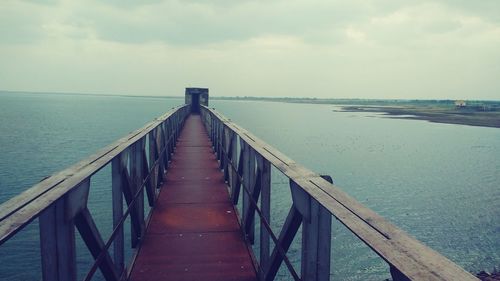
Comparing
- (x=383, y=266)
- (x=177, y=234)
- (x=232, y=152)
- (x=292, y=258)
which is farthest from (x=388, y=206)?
(x=177, y=234)

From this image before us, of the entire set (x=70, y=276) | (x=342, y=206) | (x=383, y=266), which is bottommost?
(x=383, y=266)

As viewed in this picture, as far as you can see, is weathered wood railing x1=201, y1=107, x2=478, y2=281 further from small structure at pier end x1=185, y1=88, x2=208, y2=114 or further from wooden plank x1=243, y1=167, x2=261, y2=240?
small structure at pier end x1=185, y1=88, x2=208, y2=114

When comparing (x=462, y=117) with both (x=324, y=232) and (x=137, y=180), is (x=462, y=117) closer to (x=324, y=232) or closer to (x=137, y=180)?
(x=137, y=180)

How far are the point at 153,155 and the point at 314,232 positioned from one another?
4.47 m

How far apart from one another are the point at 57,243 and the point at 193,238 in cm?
259

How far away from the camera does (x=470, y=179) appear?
25.0 m

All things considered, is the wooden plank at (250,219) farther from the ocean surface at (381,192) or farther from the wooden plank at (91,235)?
the ocean surface at (381,192)

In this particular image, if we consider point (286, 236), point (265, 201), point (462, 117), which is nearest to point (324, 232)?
point (286, 236)

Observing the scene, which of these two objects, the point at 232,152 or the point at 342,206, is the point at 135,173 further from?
the point at 342,206

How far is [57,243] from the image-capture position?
2.13 meters

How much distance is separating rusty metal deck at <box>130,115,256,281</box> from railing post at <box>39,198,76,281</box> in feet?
5.02

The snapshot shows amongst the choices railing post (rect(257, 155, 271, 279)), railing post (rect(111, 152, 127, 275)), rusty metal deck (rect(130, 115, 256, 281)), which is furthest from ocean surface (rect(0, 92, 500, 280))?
railing post (rect(111, 152, 127, 275))

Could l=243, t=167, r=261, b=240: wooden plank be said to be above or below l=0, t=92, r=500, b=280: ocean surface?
above

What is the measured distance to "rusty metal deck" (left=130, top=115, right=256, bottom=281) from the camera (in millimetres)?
3799
